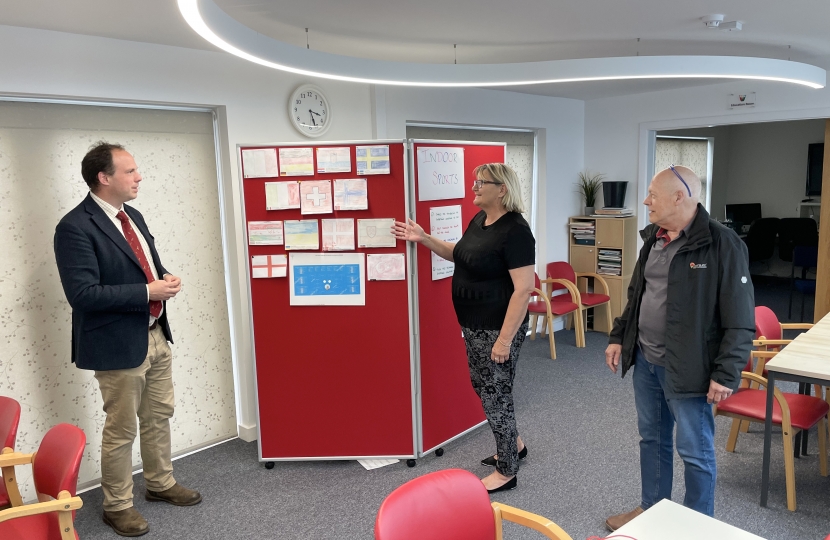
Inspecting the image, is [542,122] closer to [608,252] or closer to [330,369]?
[608,252]

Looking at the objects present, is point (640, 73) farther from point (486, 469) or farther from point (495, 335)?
point (486, 469)

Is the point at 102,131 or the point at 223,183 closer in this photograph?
the point at 102,131

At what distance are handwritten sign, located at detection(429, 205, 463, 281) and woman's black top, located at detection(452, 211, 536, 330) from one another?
0.32m

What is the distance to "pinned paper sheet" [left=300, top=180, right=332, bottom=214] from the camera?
3252 millimetres

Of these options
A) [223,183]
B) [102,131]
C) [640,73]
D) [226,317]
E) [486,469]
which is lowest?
[486,469]

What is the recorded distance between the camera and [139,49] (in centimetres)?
325

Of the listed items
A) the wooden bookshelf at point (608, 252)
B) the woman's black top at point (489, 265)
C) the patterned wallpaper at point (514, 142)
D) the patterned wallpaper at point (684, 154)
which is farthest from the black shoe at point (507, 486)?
the patterned wallpaper at point (684, 154)

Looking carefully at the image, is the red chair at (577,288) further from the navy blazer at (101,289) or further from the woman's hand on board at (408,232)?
the navy blazer at (101,289)

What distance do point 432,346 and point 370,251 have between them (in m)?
0.68

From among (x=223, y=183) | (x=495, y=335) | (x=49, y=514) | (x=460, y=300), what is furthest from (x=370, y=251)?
(x=49, y=514)

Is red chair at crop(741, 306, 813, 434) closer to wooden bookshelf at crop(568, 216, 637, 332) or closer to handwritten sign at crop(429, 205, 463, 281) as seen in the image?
handwritten sign at crop(429, 205, 463, 281)

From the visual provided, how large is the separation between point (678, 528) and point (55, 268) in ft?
10.2

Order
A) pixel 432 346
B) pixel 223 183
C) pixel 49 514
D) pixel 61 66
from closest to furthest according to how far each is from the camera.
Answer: pixel 49 514 → pixel 61 66 → pixel 432 346 → pixel 223 183

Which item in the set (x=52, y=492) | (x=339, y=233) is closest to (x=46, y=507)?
(x=52, y=492)
